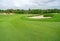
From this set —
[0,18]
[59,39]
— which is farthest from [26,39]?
[0,18]

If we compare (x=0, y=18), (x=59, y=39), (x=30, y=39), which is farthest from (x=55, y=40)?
(x=0, y=18)

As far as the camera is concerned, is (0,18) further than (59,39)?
Yes

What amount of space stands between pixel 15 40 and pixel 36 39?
542mm

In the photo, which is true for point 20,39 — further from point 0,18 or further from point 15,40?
point 0,18

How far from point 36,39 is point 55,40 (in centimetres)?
48

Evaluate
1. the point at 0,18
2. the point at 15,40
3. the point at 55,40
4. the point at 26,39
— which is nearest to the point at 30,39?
the point at 26,39

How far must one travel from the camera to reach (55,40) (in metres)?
3.30

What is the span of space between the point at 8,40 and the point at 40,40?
804 mm

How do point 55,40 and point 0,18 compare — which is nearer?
point 55,40

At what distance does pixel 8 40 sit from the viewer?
3.26 metres

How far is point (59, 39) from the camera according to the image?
132 inches

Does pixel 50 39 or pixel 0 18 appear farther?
pixel 0 18

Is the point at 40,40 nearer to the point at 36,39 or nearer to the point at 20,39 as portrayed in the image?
the point at 36,39

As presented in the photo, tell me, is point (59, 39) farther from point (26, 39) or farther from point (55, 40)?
point (26, 39)
